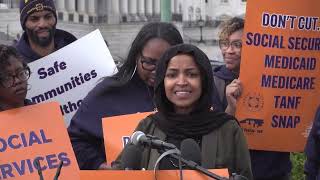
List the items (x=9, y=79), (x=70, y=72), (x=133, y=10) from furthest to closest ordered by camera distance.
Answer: (x=133, y=10), (x=70, y=72), (x=9, y=79)

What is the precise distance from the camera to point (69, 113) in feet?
15.8

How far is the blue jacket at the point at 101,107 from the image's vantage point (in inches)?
159

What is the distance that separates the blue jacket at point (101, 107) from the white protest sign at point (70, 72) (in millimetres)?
734

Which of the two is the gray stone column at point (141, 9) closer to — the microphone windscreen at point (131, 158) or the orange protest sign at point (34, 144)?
the orange protest sign at point (34, 144)

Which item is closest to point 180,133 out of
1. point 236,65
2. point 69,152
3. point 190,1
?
point 69,152

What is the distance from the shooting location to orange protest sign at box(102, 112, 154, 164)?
3908 millimetres

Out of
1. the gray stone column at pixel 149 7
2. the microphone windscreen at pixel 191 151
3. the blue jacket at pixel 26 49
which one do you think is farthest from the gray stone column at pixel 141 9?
the microphone windscreen at pixel 191 151

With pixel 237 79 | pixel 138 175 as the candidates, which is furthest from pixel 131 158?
pixel 237 79

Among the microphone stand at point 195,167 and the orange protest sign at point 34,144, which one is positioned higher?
the microphone stand at point 195,167

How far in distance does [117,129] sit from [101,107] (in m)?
0.21

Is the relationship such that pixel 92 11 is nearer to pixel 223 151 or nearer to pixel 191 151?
pixel 223 151

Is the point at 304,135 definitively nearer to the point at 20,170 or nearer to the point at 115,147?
the point at 115,147

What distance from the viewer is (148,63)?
390cm

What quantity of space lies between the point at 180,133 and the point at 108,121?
844 mm
